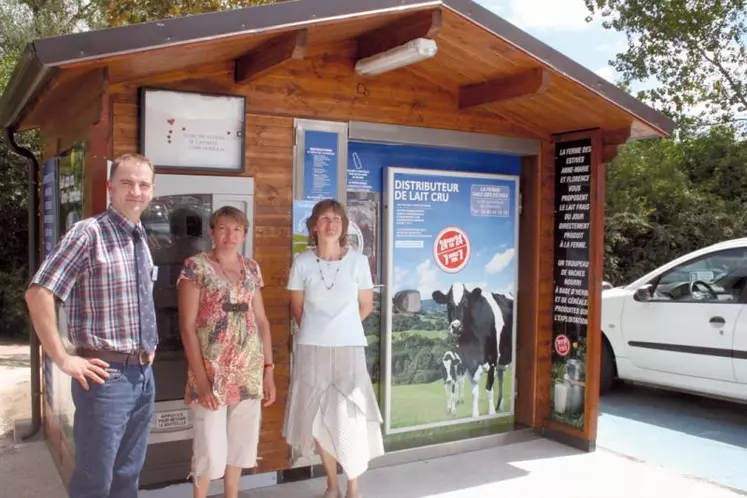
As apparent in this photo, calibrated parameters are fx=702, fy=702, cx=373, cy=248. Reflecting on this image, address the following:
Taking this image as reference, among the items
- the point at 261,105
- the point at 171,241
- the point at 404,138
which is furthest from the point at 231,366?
the point at 404,138

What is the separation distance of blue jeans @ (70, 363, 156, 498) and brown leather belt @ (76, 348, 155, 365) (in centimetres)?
2

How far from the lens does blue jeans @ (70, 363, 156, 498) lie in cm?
283

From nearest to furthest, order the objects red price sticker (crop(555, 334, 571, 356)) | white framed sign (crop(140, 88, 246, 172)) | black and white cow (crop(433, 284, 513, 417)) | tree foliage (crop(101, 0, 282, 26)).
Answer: white framed sign (crop(140, 88, 246, 172))
black and white cow (crop(433, 284, 513, 417))
red price sticker (crop(555, 334, 571, 356))
tree foliage (crop(101, 0, 282, 26))

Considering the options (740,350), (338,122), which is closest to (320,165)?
(338,122)

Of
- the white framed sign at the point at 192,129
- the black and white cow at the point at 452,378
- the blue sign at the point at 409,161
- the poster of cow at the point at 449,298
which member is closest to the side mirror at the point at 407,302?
the poster of cow at the point at 449,298

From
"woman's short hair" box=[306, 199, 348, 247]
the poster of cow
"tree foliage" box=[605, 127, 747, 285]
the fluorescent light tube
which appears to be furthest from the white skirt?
"tree foliage" box=[605, 127, 747, 285]

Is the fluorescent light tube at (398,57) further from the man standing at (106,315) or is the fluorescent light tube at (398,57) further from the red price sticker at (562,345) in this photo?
the red price sticker at (562,345)

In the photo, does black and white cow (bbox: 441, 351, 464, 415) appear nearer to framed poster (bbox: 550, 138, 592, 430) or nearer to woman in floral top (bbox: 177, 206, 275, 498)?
framed poster (bbox: 550, 138, 592, 430)

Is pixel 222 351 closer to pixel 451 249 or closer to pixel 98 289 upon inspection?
pixel 98 289

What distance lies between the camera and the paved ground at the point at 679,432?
208 inches

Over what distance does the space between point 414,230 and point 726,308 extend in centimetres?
303

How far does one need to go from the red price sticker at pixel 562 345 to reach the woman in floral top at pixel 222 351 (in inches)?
106

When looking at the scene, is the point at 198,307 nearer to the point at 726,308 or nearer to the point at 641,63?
the point at 726,308

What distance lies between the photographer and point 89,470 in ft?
9.34
